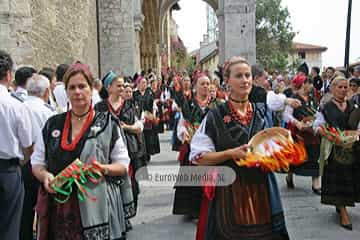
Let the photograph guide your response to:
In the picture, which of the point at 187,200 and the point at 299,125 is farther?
the point at 299,125

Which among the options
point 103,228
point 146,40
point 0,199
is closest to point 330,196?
point 103,228

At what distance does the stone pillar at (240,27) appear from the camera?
762 inches

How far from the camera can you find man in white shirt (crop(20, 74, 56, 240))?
4.28 meters

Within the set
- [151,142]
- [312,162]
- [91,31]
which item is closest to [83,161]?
[312,162]

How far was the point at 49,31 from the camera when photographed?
12.7 meters

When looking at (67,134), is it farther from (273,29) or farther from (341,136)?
(273,29)

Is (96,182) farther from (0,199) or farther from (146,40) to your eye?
(146,40)

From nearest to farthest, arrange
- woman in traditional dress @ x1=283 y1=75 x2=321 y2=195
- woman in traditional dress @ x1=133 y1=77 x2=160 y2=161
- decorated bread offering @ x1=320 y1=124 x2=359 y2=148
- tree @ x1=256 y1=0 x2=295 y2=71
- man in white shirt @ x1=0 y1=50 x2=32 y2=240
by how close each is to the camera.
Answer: man in white shirt @ x1=0 y1=50 x2=32 y2=240, decorated bread offering @ x1=320 y1=124 x2=359 y2=148, woman in traditional dress @ x1=283 y1=75 x2=321 y2=195, woman in traditional dress @ x1=133 y1=77 x2=160 y2=161, tree @ x1=256 y1=0 x2=295 y2=71

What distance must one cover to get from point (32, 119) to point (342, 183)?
371 cm

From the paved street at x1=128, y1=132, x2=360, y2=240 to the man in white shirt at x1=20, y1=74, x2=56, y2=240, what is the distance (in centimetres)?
125

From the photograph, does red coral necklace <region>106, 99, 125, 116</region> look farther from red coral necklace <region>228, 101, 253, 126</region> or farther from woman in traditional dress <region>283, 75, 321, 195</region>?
woman in traditional dress <region>283, 75, 321, 195</region>

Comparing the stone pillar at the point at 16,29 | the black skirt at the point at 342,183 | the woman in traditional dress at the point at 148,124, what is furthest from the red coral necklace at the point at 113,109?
the stone pillar at the point at 16,29

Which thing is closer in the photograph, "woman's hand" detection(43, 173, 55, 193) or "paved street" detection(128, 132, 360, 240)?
"woman's hand" detection(43, 173, 55, 193)

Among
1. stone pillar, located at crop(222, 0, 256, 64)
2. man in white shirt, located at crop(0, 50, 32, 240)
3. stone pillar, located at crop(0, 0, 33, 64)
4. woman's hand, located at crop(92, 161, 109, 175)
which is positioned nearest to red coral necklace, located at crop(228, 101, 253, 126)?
woman's hand, located at crop(92, 161, 109, 175)
